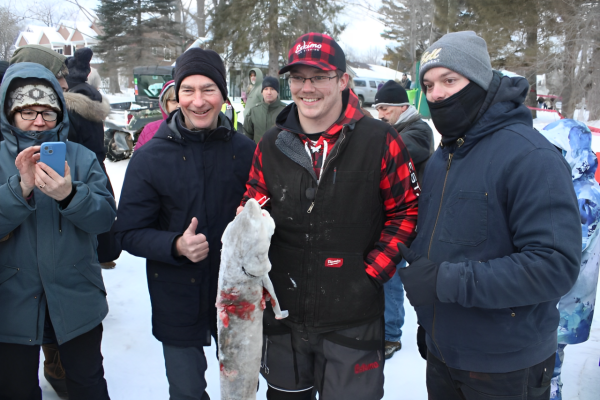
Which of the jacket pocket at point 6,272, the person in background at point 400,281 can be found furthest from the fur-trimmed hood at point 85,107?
the person in background at point 400,281

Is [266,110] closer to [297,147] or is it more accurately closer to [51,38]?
[297,147]

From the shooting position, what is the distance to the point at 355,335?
78.4 inches

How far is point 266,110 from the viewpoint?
6762 millimetres

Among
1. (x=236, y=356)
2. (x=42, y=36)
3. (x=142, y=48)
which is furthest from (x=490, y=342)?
(x=42, y=36)

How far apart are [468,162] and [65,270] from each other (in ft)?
6.53

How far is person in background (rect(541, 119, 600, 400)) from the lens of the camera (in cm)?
261

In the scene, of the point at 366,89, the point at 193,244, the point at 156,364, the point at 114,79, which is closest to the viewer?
the point at 193,244

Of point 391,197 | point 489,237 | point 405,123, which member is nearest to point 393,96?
point 405,123

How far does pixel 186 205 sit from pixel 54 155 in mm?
622

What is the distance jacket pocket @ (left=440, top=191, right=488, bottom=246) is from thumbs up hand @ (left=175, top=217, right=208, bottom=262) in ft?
3.42

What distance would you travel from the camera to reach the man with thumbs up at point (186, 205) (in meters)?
2.13

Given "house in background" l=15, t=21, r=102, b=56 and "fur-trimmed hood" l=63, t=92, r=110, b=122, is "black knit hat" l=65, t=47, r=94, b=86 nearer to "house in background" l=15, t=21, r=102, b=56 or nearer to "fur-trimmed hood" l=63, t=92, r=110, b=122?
"fur-trimmed hood" l=63, t=92, r=110, b=122

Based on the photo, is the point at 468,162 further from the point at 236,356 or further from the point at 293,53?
the point at 236,356

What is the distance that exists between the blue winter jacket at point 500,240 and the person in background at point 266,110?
5047mm
